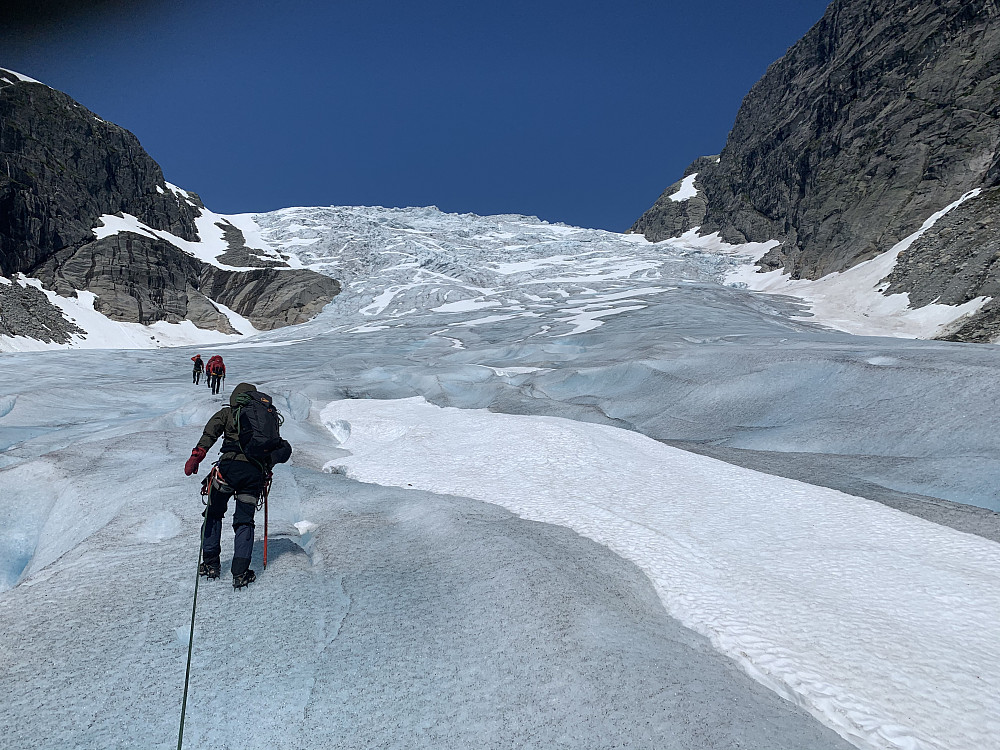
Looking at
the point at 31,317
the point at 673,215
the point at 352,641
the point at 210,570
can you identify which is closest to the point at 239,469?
the point at 210,570

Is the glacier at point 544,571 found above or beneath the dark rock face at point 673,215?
beneath

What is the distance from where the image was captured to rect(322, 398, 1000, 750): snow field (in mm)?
4512

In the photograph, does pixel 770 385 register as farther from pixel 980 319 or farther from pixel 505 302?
pixel 505 302

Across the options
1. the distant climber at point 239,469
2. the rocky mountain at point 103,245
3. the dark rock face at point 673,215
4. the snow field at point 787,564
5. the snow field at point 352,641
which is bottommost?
the snow field at point 352,641

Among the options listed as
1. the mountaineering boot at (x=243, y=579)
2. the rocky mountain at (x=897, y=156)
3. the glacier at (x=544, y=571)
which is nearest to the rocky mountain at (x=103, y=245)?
the glacier at (x=544, y=571)

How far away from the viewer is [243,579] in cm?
571

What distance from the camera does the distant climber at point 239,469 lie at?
19.2 ft

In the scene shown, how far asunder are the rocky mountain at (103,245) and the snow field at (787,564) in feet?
211

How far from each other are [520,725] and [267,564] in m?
3.78

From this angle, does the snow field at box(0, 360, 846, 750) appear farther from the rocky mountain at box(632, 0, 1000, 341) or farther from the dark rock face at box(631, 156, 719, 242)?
the dark rock face at box(631, 156, 719, 242)

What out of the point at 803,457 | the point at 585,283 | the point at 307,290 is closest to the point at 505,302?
the point at 585,283

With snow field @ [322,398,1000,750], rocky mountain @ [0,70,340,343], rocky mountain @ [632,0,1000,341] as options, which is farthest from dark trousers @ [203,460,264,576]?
rocky mountain @ [0,70,340,343]

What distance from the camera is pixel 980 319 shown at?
3114 centimetres

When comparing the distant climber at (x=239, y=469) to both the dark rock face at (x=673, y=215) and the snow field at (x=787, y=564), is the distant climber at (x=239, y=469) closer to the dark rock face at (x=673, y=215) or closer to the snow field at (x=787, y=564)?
the snow field at (x=787, y=564)
